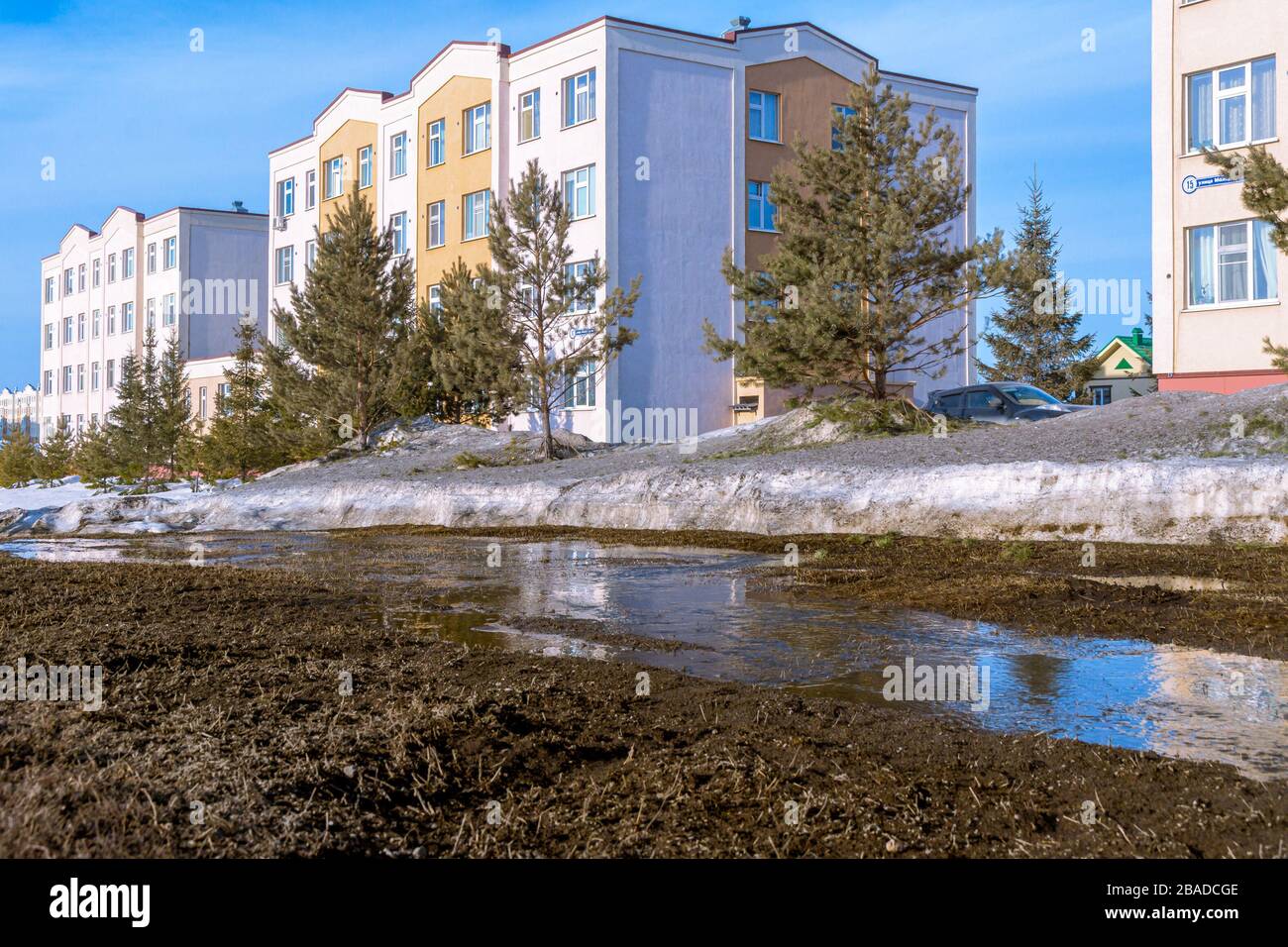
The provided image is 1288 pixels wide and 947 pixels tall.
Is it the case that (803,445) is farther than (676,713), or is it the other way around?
(803,445)

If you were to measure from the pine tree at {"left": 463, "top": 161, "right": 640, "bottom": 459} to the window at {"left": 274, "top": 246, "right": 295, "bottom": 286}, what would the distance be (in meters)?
25.8

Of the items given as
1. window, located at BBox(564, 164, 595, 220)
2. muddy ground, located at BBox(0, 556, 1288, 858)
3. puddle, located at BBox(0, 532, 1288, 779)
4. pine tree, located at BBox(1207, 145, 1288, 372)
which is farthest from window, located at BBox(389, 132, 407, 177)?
muddy ground, located at BBox(0, 556, 1288, 858)

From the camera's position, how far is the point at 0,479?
48.4 meters

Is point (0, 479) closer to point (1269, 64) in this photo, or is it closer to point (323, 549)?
point (323, 549)

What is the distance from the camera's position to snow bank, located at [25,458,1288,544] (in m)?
13.9

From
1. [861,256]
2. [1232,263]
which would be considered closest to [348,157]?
[861,256]

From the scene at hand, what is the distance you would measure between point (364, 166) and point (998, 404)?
29.4 metres

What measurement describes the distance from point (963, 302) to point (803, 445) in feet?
14.4

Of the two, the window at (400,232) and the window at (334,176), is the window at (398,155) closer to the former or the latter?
the window at (400,232)

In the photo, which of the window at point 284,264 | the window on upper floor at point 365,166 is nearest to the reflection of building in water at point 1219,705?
the window on upper floor at point 365,166

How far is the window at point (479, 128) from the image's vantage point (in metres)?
37.9

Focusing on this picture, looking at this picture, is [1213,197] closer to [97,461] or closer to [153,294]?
[97,461]

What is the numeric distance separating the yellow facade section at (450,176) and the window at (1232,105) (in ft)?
68.5
